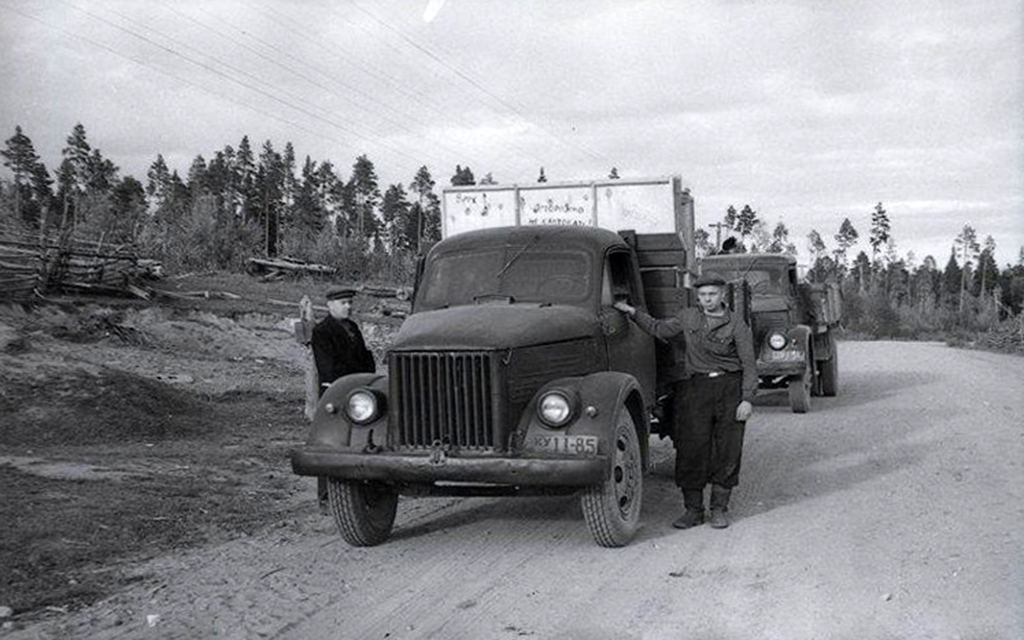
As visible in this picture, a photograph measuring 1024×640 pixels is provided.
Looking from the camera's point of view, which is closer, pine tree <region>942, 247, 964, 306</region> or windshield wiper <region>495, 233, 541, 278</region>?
windshield wiper <region>495, 233, 541, 278</region>

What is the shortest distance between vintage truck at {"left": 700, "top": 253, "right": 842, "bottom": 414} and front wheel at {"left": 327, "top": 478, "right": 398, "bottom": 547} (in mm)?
7773

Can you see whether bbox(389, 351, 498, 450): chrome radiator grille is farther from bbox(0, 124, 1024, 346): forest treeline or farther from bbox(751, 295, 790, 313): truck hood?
bbox(0, 124, 1024, 346): forest treeline

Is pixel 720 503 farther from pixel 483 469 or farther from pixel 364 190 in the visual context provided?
pixel 364 190

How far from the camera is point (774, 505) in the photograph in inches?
304

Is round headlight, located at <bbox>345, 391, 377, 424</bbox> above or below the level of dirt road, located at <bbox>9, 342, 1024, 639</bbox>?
above

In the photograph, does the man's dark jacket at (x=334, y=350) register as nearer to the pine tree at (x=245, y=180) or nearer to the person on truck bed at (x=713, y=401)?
the person on truck bed at (x=713, y=401)

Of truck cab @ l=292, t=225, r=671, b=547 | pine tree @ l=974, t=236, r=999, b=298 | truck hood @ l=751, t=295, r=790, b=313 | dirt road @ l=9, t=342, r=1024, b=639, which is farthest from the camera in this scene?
pine tree @ l=974, t=236, r=999, b=298

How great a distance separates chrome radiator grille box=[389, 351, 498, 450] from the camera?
5.95 m

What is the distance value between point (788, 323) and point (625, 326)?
7.53 m

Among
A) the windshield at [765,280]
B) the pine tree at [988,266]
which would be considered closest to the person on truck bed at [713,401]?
the windshield at [765,280]

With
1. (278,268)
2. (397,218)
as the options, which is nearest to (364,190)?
(397,218)

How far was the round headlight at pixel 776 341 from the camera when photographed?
13992 mm

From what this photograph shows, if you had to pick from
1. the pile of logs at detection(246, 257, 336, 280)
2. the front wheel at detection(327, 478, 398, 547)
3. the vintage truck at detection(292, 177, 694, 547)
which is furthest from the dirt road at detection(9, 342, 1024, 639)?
the pile of logs at detection(246, 257, 336, 280)

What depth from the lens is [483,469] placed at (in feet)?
19.2
